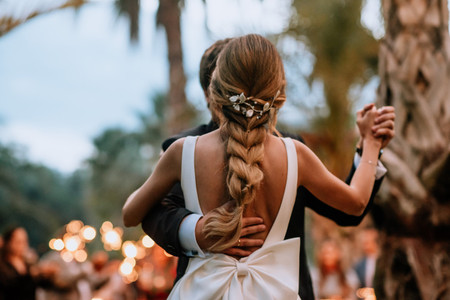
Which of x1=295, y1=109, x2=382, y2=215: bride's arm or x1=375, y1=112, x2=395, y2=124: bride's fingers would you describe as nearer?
x1=295, y1=109, x2=382, y2=215: bride's arm

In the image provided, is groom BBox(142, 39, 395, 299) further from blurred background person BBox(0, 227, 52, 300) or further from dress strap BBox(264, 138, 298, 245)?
blurred background person BBox(0, 227, 52, 300)

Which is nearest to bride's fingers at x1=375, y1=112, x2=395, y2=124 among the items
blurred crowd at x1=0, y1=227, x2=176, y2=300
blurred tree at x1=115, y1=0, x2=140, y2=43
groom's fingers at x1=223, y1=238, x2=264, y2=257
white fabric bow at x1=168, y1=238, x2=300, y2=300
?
white fabric bow at x1=168, y1=238, x2=300, y2=300

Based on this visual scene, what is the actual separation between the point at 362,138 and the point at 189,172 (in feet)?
3.05

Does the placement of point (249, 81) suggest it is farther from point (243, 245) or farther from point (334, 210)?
point (334, 210)

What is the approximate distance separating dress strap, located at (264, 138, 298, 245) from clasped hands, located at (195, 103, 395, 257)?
0.16 ft

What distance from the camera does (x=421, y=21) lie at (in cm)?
321

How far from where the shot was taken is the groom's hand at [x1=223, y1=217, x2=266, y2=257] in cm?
185

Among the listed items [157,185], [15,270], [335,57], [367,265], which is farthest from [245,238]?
[335,57]

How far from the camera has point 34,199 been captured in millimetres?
31344

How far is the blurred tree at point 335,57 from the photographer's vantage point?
9.52 meters

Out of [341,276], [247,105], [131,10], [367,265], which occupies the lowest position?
[341,276]

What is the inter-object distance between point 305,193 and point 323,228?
911cm

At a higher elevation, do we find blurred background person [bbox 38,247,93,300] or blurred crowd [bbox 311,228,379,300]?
blurred background person [bbox 38,247,93,300]

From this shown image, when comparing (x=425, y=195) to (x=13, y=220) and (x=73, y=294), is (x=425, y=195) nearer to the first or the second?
(x=73, y=294)
